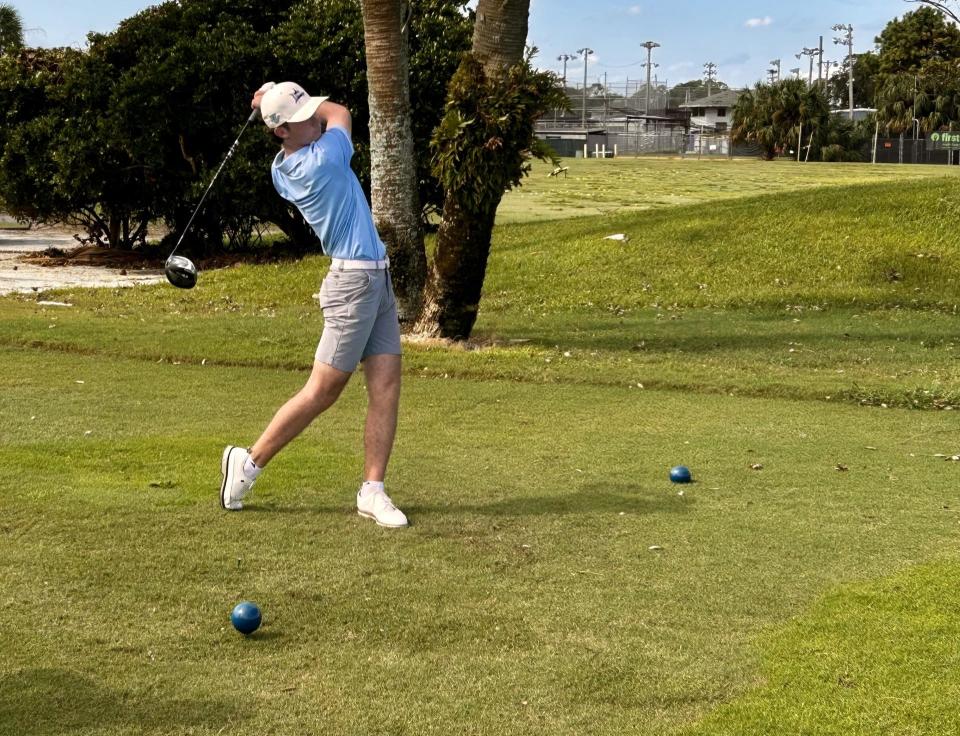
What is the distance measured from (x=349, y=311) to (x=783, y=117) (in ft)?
225

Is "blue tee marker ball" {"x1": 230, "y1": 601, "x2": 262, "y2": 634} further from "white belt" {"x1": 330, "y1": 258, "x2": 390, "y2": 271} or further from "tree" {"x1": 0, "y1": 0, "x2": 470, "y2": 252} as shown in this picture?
"tree" {"x1": 0, "y1": 0, "x2": 470, "y2": 252}

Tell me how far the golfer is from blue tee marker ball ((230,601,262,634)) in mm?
1449

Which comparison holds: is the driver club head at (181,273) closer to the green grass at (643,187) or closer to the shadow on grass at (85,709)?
the shadow on grass at (85,709)

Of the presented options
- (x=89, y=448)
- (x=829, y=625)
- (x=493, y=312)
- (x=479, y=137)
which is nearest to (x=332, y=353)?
(x=89, y=448)

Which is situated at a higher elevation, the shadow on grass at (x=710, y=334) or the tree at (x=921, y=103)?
the tree at (x=921, y=103)

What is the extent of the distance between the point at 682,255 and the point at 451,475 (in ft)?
39.3

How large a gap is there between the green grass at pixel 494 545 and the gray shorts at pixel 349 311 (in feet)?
2.49

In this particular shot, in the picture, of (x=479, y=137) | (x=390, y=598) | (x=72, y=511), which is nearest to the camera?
(x=390, y=598)

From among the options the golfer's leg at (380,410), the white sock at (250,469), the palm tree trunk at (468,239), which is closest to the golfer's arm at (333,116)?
the golfer's leg at (380,410)

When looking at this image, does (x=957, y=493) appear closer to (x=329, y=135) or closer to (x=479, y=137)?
(x=329, y=135)

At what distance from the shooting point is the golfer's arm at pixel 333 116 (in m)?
6.10

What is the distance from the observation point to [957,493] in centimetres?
664

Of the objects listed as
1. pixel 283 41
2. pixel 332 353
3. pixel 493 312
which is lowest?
pixel 493 312

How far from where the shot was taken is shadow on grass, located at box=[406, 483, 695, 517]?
6211 mm
